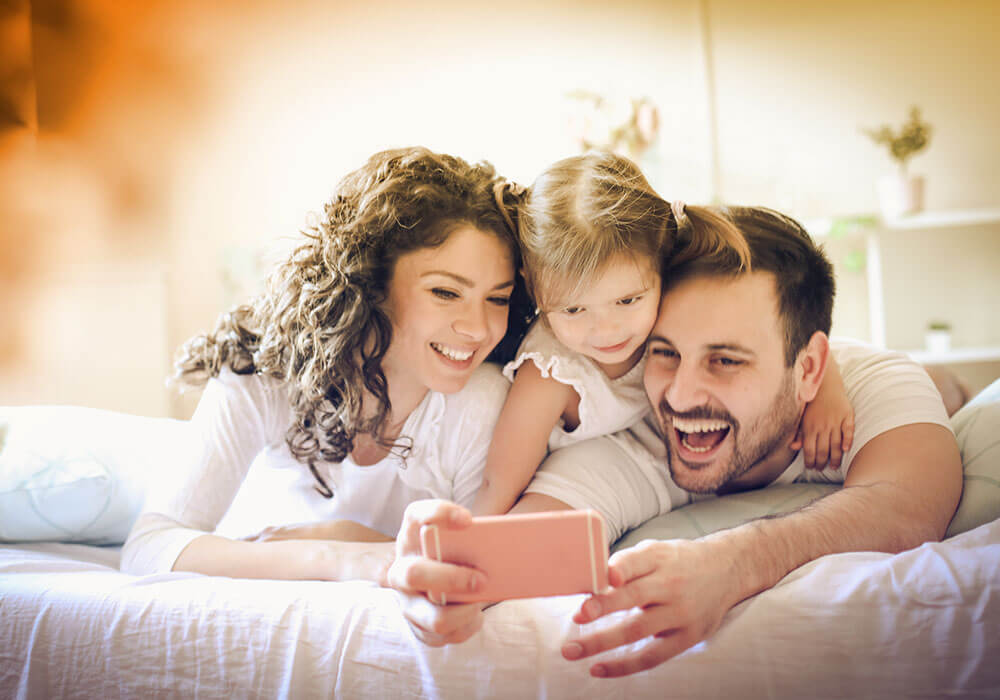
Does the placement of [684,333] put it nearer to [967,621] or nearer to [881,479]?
[881,479]

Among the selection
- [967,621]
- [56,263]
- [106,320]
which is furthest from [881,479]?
[106,320]

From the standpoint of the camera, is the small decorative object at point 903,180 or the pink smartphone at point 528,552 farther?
the small decorative object at point 903,180

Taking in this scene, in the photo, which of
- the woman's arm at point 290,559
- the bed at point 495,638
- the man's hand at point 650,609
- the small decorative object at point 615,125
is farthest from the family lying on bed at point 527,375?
the small decorative object at point 615,125

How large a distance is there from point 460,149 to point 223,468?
8.36ft

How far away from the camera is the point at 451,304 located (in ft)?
3.97

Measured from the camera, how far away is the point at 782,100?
333cm

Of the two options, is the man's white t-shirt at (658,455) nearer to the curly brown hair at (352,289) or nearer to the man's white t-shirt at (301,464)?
the man's white t-shirt at (301,464)

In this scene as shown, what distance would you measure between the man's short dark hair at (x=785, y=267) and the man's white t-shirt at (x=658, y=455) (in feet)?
0.47

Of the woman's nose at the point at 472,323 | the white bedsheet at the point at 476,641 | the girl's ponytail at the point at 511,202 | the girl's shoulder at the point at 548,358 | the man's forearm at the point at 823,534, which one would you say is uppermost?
the girl's ponytail at the point at 511,202

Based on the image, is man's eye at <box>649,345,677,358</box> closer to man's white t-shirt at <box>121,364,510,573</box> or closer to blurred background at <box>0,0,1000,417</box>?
man's white t-shirt at <box>121,364,510,573</box>

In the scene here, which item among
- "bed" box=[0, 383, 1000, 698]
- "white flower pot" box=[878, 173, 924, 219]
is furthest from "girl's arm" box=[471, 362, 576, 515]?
"white flower pot" box=[878, 173, 924, 219]

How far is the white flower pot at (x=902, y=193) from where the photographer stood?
3010mm

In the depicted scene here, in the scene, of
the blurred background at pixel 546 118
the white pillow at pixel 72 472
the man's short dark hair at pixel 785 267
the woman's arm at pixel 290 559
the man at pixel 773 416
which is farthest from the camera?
the blurred background at pixel 546 118

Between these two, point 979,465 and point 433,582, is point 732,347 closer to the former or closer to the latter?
point 979,465
